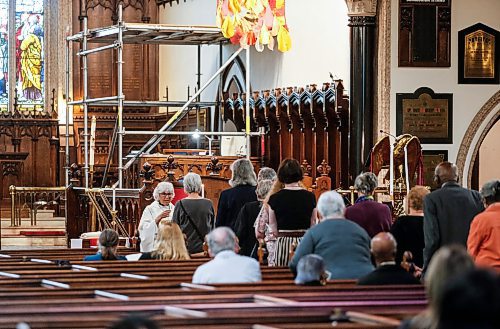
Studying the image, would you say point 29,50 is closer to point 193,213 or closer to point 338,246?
point 193,213

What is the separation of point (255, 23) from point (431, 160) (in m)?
3.18

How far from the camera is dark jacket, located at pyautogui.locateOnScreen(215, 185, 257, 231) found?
34.2ft

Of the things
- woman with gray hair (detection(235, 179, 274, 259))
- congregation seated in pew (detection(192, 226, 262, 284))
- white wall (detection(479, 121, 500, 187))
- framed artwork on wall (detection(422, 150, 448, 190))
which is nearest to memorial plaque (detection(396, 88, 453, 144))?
framed artwork on wall (detection(422, 150, 448, 190))

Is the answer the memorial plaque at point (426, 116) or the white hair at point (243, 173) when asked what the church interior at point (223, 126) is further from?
the white hair at point (243, 173)

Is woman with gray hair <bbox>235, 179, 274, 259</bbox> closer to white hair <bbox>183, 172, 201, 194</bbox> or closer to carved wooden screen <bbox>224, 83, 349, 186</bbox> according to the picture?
white hair <bbox>183, 172, 201, 194</bbox>

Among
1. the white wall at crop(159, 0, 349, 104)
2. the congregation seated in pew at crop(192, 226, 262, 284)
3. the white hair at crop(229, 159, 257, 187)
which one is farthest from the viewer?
the white wall at crop(159, 0, 349, 104)

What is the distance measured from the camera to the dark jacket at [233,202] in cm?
1042

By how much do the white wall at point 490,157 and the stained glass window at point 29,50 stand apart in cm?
879

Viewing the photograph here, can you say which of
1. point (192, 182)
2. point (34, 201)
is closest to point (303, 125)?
point (34, 201)

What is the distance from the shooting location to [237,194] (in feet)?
34.2

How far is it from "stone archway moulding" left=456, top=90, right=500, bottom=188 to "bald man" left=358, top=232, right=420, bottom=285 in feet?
27.7

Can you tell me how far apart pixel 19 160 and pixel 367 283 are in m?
16.5

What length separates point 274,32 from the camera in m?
16.9

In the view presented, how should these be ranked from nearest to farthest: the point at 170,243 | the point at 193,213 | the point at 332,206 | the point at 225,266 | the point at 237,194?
1. the point at 225,266
2. the point at 332,206
3. the point at 170,243
4. the point at 237,194
5. the point at 193,213
